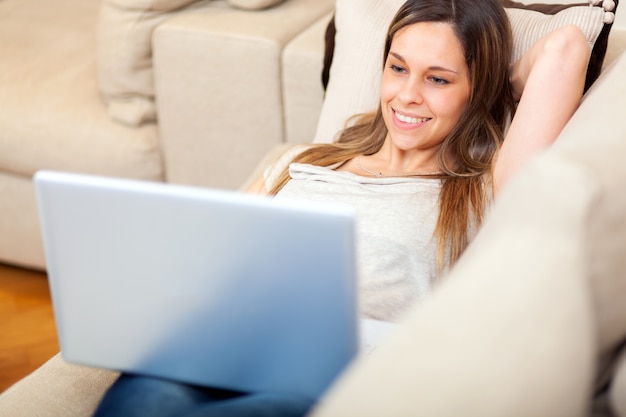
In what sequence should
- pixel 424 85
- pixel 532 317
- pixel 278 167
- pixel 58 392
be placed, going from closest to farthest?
pixel 532 317
pixel 58 392
pixel 424 85
pixel 278 167

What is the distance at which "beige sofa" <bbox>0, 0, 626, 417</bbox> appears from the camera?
2.45 feet

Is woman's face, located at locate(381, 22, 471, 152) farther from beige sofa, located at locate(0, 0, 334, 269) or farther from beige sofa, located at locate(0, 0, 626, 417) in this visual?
beige sofa, located at locate(0, 0, 334, 269)

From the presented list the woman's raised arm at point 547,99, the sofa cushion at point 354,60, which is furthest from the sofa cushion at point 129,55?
the woman's raised arm at point 547,99

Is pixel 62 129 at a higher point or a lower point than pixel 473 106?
lower

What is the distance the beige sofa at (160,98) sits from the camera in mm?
2055

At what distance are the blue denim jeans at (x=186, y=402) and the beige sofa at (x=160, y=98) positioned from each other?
3.46ft

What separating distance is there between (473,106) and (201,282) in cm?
70

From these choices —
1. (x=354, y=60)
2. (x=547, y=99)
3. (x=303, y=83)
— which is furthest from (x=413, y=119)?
(x=303, y=83)

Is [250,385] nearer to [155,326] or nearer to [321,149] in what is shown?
[155,326]

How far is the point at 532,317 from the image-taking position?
0.80 metres

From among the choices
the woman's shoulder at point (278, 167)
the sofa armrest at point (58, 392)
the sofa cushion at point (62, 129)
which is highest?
the woman's shoulder at point (278, 167)

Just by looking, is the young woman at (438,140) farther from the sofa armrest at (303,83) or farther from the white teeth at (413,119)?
the sofa armrest at (303,83)

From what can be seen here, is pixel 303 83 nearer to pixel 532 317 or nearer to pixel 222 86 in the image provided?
pixel 222 86

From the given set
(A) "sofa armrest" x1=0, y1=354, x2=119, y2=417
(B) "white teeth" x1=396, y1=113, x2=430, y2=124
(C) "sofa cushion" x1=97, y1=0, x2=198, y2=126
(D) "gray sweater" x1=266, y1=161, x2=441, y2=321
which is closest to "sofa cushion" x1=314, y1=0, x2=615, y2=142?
(B) "white teeth" x1=396, y1=113, x2=430, y2=124
